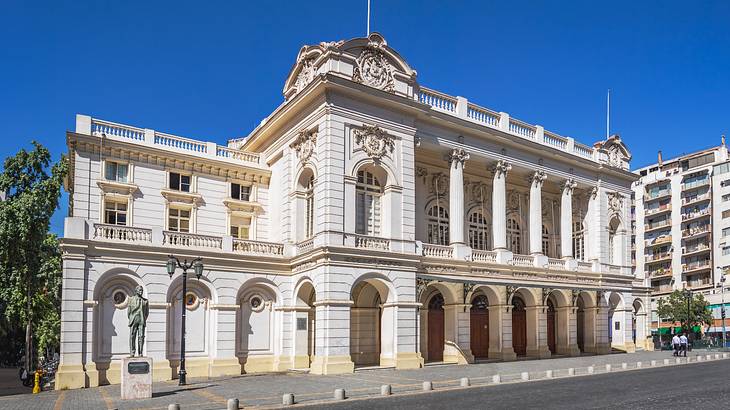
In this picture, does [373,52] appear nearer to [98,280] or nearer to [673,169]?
[98,280]

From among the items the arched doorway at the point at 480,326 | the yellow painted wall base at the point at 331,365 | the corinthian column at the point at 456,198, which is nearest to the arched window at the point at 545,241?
the arched doorway at the point at 480,326

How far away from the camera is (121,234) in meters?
28.2

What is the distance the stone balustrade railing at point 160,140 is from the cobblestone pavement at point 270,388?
11747 millimetres

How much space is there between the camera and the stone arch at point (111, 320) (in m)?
26.9

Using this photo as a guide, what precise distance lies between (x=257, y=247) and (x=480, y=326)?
1427cm

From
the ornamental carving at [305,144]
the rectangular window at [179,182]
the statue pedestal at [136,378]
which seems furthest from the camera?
the rectangular window at [179,182]

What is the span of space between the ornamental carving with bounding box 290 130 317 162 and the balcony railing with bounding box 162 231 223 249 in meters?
5.73

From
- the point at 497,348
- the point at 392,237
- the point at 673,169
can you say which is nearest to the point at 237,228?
the point at 392,237

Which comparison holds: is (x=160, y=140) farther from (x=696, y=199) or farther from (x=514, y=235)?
(x=696, y=199)

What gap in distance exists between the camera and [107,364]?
27.0 metres

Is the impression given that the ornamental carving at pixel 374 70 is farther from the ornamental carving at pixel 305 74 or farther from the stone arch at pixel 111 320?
the stone arch at pixel 111 320

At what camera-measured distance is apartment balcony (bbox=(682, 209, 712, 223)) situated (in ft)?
271

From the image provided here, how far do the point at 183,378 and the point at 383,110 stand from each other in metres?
15.3

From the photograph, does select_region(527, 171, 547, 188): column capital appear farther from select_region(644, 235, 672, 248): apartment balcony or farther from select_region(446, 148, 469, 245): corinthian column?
select_region(644, 235, 672, 248): apartment balcony
